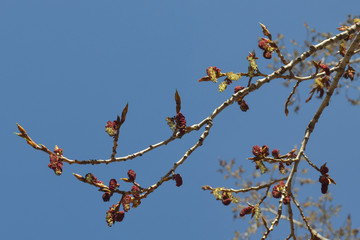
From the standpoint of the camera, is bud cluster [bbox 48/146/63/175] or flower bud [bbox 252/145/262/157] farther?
flower bud [bbox 252/145/262/157]

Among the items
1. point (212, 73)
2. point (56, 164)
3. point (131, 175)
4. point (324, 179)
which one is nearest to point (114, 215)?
point (131, 175)

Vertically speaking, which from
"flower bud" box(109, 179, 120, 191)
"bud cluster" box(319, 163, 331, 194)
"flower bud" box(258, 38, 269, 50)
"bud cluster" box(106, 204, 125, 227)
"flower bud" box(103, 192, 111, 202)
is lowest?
"bud cluster" box(106, 204, 125, 227)

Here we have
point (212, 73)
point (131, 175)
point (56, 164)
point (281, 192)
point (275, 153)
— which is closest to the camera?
point (56, 164)

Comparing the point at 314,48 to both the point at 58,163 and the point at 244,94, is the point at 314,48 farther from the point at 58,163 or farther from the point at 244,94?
the point at 58,163

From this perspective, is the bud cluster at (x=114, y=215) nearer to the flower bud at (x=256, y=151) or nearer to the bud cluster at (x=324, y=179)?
the flower bud at (x=256, y=151)

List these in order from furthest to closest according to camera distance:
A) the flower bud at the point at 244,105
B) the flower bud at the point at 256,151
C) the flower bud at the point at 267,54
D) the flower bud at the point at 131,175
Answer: the flower bud at the point at 244,105
the flower bud at the point at 267,54
the flower bud at the point at 256,151
the flower bud at the point at 131,175

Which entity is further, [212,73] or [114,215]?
[212,73]

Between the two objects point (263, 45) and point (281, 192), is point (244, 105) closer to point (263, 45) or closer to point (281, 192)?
point (263, 45)

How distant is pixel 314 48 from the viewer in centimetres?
312

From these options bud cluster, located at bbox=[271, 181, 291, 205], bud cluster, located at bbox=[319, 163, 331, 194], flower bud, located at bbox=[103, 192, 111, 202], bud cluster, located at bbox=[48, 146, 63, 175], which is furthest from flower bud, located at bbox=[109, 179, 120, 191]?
bud cluster, located at bbox=[319, 163, 331, 194]

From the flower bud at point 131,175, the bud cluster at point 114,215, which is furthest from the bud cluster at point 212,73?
the bud cluster at point 114,215

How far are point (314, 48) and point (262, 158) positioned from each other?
0.90 meters

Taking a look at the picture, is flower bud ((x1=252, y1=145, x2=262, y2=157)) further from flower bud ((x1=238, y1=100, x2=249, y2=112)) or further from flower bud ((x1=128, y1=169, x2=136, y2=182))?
flower bud ((x1=128, y1=169, x2=136, y2=182))

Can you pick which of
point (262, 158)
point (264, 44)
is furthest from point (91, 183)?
point (264, 44)
